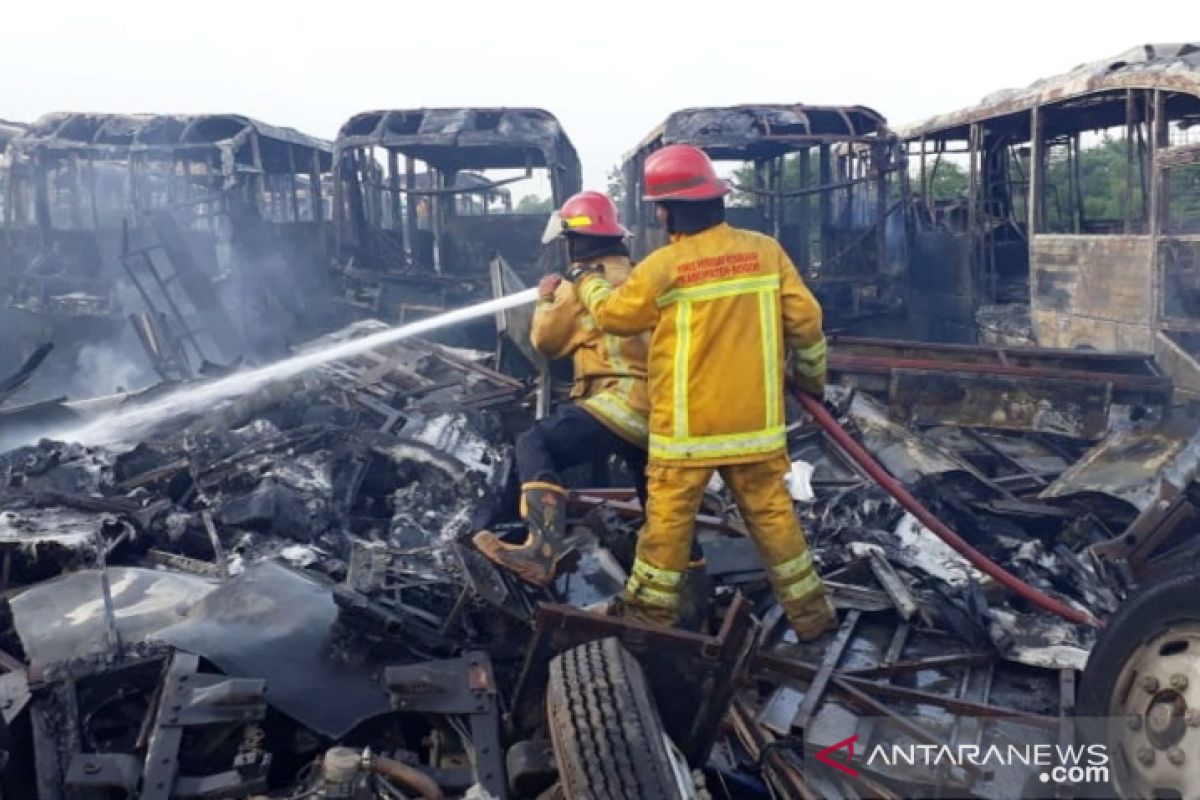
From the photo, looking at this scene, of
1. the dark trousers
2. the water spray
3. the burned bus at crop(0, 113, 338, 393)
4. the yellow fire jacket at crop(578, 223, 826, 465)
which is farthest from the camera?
the burned bus at crop(0, 113, 338, 393)

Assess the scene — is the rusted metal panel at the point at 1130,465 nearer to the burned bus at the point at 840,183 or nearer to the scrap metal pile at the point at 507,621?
the scrap metal pile at the point at 507,621

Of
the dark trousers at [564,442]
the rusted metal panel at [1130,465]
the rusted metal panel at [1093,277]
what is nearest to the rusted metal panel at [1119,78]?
the rusted metal panel at [1093,277]

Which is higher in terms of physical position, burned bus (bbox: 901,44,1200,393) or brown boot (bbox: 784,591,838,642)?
burned bus (bbox: 901,44,1200,393)

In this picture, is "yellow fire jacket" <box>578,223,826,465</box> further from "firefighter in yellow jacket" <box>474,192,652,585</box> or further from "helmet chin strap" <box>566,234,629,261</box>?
"helmet chin strap" <box>566,234,629,261</box>

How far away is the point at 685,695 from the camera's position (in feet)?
10.3

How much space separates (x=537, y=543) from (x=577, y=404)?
619 mm

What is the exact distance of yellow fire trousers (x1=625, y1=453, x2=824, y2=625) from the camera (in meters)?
3.63

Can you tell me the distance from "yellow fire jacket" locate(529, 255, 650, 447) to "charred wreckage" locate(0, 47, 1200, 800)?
69 centimetres

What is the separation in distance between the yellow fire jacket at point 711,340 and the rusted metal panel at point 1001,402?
3432 mm

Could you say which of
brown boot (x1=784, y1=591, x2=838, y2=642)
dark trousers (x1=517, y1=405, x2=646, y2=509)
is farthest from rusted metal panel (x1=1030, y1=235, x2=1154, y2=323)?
dark trousers (x1=517, y1=405, x2=646, y2=509)

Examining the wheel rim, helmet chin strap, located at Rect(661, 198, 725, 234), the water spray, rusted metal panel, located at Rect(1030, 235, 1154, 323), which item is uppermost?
helmet chin strap, located at Rect(661, 198, 725, 234)

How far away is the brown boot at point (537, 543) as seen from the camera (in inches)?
150

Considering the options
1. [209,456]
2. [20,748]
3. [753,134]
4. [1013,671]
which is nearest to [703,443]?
[1013,671]

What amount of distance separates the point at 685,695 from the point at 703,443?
89cm
